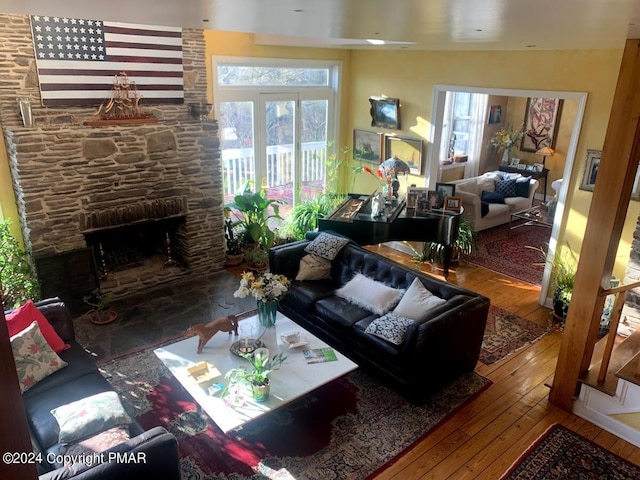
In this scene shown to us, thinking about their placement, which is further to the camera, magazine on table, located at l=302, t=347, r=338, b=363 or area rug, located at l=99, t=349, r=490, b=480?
magazine on table, located at l=302, t=347, r=338, b=363

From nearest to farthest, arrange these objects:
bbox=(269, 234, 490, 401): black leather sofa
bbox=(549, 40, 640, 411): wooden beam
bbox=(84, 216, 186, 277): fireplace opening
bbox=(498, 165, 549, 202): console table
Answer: bbox=(549, 40, 640, 411): wooden beam
bbox=(269, 234, 490, 401): black leather sofa
bbox=(84, 216, 186, 277): fireplace opening
bbox=(498, 165, 549, 202): console table

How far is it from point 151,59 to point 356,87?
3.41m

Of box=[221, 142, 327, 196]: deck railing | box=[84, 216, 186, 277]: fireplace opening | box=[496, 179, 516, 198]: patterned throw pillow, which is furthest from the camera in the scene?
box=[496, 179, 516, 198]: patterned throw pillow

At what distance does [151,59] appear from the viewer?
18.0 ft

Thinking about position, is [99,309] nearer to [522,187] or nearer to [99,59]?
[99,59]

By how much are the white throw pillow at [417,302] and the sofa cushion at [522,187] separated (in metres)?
5.33

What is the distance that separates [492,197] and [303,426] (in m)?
6.27

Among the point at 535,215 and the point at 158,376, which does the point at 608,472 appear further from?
the point at 535,215

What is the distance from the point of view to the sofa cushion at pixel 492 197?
862cm

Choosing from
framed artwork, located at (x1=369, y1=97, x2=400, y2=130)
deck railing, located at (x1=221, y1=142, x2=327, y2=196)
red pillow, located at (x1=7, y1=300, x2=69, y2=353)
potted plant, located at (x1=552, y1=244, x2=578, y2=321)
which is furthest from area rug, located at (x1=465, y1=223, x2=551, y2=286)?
red pillow, located at (x1=7, y1=300, x2=69, y2=353)

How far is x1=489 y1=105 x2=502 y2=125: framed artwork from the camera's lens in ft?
33.5

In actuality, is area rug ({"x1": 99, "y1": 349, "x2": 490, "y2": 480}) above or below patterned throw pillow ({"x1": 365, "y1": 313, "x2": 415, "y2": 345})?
below

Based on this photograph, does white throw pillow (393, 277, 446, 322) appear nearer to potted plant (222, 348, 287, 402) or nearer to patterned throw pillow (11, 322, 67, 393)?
potted plant (222, 348, 287, 402)

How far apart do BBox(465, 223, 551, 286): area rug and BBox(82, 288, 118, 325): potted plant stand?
16.7ft
